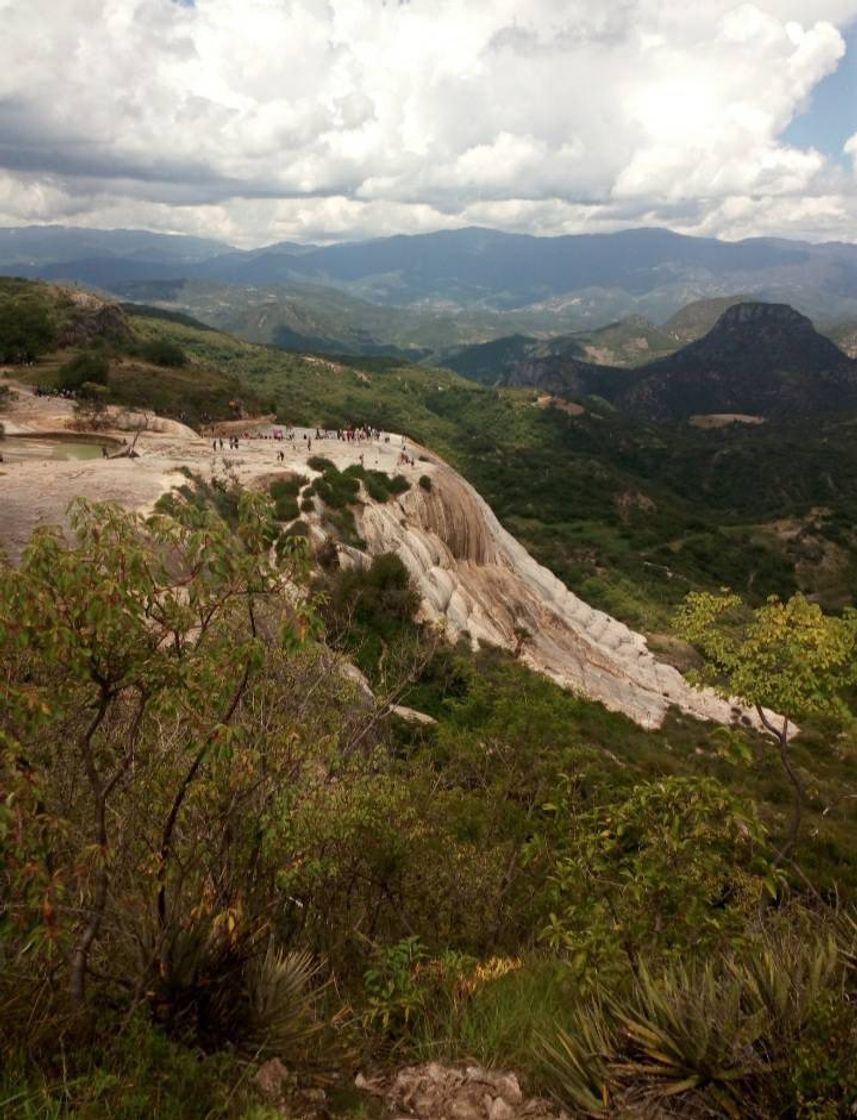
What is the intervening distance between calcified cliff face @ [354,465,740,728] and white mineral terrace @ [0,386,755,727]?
77mm

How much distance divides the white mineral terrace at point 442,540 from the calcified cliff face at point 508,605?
Answer: 8cm

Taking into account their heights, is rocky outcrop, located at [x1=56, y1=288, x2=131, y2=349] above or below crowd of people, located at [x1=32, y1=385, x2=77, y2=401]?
above

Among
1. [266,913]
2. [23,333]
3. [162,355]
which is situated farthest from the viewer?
[162,355]

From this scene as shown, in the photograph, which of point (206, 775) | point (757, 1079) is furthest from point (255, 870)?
point (757, 1079)

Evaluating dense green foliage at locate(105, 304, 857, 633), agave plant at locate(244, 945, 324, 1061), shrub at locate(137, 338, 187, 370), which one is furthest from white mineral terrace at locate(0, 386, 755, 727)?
shrub at locate(137, 338, 187, 370)

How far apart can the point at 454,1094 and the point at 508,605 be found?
30949 mm

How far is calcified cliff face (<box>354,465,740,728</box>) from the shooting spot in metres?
31.8

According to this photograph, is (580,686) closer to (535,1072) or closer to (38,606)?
(535,1072)

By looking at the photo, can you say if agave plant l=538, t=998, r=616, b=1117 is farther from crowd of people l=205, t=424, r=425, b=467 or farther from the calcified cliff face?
crowd of people l=205, t=424, r=425, b=467

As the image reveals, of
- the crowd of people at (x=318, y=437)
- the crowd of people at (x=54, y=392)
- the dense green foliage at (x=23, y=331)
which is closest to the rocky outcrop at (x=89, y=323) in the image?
the dense green foliage at (x=23, y=331)

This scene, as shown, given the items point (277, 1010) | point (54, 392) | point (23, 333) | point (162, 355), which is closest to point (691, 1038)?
point (277, 1010)

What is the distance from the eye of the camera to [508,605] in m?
36.1

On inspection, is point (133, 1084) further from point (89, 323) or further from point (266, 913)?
point (89, 323)

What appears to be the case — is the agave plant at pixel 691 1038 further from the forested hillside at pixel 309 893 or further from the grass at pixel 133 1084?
the grass at pixel 133 1084
